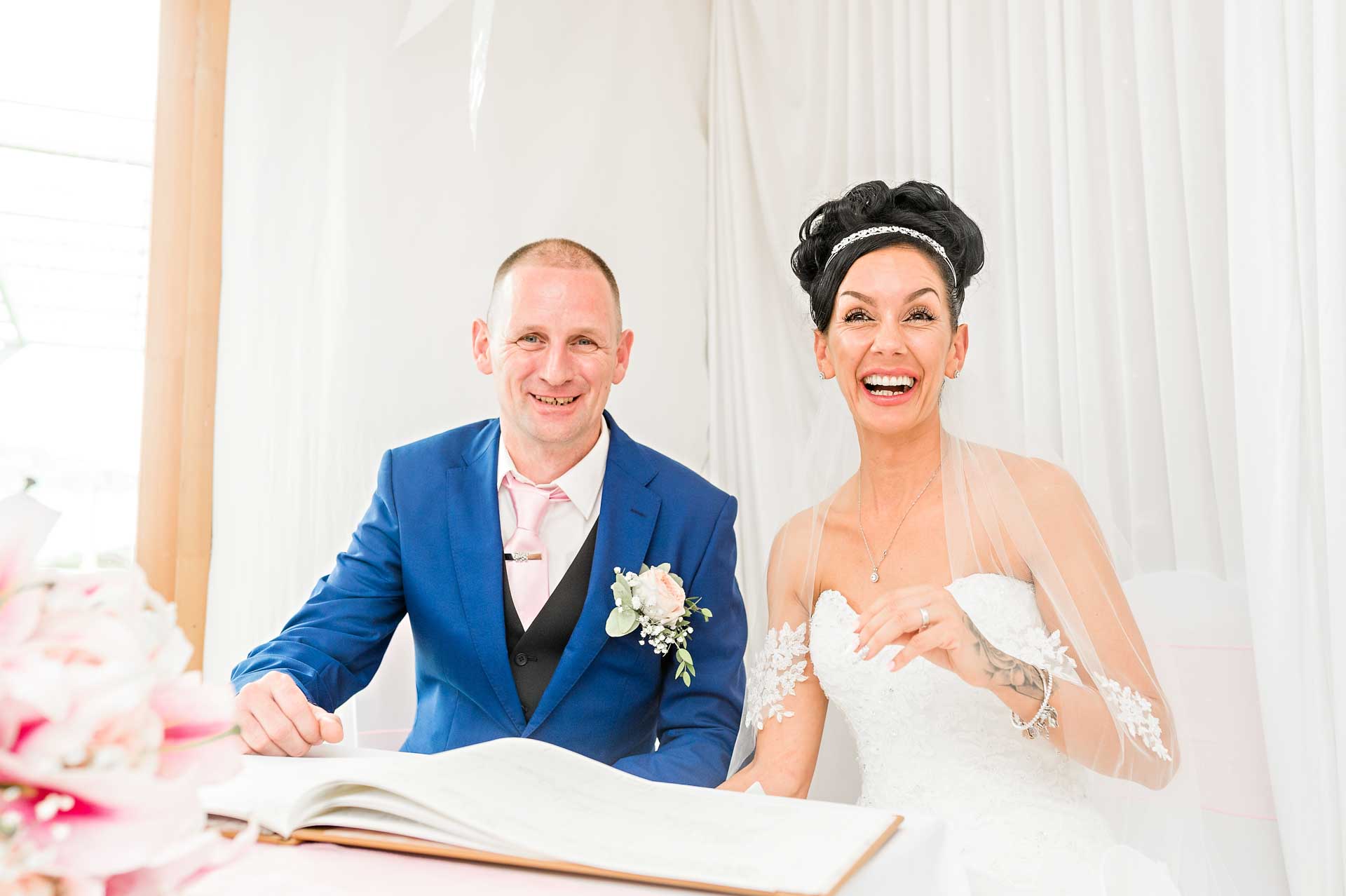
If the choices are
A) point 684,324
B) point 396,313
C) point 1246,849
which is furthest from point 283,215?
point 1246,849

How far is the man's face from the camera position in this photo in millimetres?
2252

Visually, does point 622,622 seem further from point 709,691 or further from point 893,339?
point 893,339

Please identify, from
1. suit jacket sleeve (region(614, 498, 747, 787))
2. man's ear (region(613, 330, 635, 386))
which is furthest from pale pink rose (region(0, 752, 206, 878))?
man's ear (region(613, 330, 635, 386))

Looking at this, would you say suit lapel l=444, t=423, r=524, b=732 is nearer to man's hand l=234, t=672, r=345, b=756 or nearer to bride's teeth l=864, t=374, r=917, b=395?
man's hand l=234, t=672, r=345, b=756

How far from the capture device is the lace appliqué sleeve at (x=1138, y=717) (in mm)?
1682

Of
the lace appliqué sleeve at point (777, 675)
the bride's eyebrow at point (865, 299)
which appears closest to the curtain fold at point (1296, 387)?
the bride's eyebrow at point (865, 299)

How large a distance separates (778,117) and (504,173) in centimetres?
103

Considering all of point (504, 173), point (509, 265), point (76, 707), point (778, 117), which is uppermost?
point (778, 117)

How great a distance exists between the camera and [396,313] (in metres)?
3.31

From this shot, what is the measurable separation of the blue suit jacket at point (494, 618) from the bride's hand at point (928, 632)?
1.95ft

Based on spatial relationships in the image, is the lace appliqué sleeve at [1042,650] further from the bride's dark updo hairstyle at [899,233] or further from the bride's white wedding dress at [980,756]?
the bride's dark updo hairstyle at [899,233]

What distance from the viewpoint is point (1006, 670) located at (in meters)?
1.62

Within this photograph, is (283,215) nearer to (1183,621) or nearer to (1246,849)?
(1183,621)

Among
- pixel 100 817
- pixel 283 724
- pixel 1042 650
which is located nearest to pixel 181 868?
pixel 100 817
